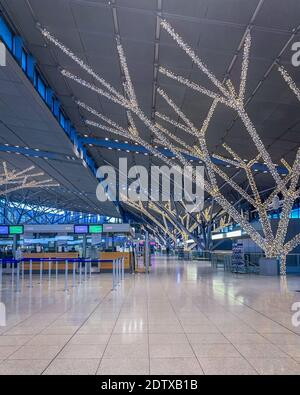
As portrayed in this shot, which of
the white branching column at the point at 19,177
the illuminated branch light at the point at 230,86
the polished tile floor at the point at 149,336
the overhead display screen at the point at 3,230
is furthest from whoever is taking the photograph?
the overhead display screen at the point at 3,230

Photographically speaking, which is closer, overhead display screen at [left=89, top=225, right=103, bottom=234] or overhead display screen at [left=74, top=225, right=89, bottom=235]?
overhead display screen at [left=89, top=225, right=103, bottom=234]

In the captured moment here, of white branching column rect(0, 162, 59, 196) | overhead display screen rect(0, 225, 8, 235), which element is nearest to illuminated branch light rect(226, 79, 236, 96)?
white branching column rect(0, 162, 59, 196)

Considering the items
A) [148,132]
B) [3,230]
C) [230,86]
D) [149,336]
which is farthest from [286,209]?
[3,230]

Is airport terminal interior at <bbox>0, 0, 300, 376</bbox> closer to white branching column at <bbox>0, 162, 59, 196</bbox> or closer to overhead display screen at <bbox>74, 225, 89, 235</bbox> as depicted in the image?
overhead display screen at <bbox>74, 225, 89, 235</bbox>

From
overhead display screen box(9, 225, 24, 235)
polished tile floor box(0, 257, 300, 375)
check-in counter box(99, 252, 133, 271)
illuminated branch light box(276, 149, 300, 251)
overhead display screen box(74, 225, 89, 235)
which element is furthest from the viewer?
overhead display screen box(9, 225, 24, 235)

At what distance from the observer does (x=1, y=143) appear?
25500 millimetres

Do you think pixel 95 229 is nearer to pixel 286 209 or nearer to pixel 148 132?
pixel 148 132

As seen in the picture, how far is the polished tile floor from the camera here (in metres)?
4.89

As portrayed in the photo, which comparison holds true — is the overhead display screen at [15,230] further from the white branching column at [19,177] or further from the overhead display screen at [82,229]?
the overhead display screen at [82,229]

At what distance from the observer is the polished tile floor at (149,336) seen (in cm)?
489

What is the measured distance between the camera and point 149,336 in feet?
21.6

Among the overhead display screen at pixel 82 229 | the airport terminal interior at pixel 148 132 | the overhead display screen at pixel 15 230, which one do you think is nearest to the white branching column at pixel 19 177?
the overhead display screen at pixel 15 230

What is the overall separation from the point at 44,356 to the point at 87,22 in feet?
34.0

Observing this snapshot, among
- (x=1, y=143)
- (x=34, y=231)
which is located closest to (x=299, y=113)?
(x=1, y=143)
